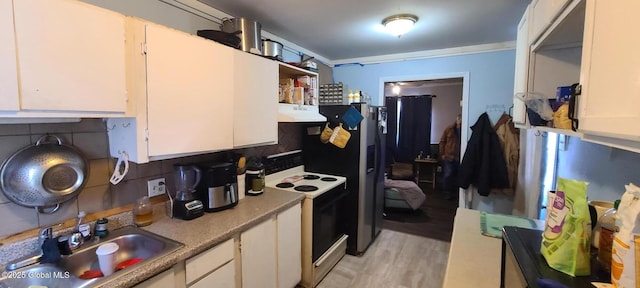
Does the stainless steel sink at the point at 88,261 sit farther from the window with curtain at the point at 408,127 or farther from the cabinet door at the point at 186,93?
the window with curtain at the point at 408,127

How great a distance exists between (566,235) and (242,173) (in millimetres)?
1828

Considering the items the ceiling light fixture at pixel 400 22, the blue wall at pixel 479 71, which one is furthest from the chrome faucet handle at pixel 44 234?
the blue wall at pixel 479 71

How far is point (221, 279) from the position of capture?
1.49 m

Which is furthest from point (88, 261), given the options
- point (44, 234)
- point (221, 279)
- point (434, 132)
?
point (434, 132)

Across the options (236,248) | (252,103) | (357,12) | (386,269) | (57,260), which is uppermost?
(357,12)

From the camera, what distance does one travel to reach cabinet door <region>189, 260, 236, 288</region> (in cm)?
139

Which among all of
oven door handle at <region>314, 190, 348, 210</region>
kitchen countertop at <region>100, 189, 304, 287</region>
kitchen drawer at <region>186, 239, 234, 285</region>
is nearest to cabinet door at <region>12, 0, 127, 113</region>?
kitchen countertop at <region>100, 189, 304, 287</region>

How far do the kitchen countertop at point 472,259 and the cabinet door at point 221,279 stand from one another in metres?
1.12

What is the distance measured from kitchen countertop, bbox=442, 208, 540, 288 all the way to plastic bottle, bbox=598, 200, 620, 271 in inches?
19.8

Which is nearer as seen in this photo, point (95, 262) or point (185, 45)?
point (95, 262)

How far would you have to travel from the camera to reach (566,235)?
735 mm

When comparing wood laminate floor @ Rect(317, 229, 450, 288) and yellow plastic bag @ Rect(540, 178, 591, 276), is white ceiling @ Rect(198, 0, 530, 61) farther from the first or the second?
wood laminate floor @ Rect(317, 229, 450, 288)

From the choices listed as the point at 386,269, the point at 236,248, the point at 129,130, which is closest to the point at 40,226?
the point at 129,130

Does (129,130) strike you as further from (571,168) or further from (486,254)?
(571,168)
